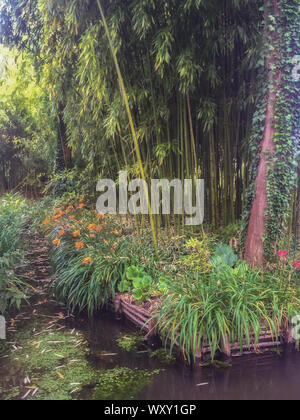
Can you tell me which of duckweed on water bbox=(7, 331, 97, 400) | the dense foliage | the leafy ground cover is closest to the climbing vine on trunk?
the leafy ground cover

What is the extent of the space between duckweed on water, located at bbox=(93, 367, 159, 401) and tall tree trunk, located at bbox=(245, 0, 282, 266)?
127cm

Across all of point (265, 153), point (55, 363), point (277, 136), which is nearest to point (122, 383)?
point (55, 363)

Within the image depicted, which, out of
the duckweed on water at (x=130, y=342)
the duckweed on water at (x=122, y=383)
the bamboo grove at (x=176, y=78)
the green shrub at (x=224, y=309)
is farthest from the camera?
the bamboo grove at (x=176, y=78)

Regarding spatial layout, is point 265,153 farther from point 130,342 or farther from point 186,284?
point 130,342

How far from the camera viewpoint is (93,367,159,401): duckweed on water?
1.91 m

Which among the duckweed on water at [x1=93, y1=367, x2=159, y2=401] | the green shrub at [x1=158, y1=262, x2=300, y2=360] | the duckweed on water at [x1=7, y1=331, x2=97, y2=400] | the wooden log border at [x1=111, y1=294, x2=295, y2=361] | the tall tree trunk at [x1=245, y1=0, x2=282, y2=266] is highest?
the tall tree trunk at [x1=245, y1=0, x2=282, y2=266]

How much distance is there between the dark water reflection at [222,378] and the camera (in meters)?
1.93

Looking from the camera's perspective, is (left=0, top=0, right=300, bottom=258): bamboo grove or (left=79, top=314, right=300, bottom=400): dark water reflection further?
(left=0, top=0, right=300, bottom=258): bamboo grove

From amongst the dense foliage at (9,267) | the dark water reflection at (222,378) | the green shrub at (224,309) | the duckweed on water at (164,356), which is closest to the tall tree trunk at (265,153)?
the green shrub at (224,309)

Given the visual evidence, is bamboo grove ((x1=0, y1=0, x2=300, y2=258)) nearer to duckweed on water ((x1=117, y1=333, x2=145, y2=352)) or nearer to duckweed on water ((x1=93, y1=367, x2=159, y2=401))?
duckweed on water ((x1=117, y1=333, x2=145, y2=352))

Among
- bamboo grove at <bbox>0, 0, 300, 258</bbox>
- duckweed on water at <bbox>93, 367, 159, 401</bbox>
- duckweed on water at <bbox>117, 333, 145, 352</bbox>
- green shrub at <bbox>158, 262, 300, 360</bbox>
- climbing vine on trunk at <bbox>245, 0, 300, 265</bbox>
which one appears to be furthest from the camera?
bamboo grove at <bbox>0, 0, 300, 258</bbox>

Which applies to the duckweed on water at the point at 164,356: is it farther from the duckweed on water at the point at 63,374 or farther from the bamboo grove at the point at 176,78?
the bamboo grove at the point at 176,78

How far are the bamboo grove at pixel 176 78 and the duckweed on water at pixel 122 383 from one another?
1.52 meters

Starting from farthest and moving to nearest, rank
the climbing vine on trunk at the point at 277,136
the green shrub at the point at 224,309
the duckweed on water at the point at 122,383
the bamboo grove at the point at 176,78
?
the bamboo grove at the point at 176,78 < the climbing vine on trunk at the point at 277,136 < the green shrub at the point at 224,309 < the duckweed on water at the point at 122,383
